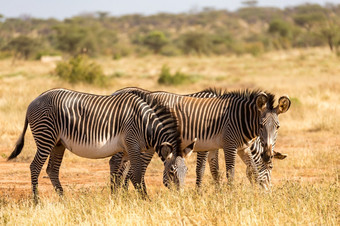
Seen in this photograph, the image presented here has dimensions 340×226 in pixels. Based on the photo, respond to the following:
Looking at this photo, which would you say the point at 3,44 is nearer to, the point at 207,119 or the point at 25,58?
the point at 25,58

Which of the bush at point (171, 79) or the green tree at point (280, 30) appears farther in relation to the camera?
the green tree at point (280, 30)

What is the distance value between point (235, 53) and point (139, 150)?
4719cm

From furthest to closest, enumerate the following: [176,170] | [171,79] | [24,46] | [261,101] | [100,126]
Result: 1. [24,46]
2. [171,79]
3. [100,126]
4. [261,101]
5. [176,170]

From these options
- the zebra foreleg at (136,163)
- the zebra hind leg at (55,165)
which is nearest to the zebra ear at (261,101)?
the zebra foreleg at (136,163)

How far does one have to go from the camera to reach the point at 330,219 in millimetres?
5691

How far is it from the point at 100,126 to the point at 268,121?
7.53 ft

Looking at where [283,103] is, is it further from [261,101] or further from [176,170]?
[176,170]

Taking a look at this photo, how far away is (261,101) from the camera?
23.9 ft

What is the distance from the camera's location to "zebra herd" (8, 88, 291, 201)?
720 centimetres

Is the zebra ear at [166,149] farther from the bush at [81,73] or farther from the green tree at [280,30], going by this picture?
the green tree at [280,30]

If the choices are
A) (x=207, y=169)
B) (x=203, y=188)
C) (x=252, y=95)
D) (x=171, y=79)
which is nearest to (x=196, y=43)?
(x=171, y=79)

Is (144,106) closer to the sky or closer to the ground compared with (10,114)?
closer to the sky

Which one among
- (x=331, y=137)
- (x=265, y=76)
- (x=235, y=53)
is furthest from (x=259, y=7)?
(x=331, y=137)

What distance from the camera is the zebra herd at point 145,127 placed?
23.6ft
